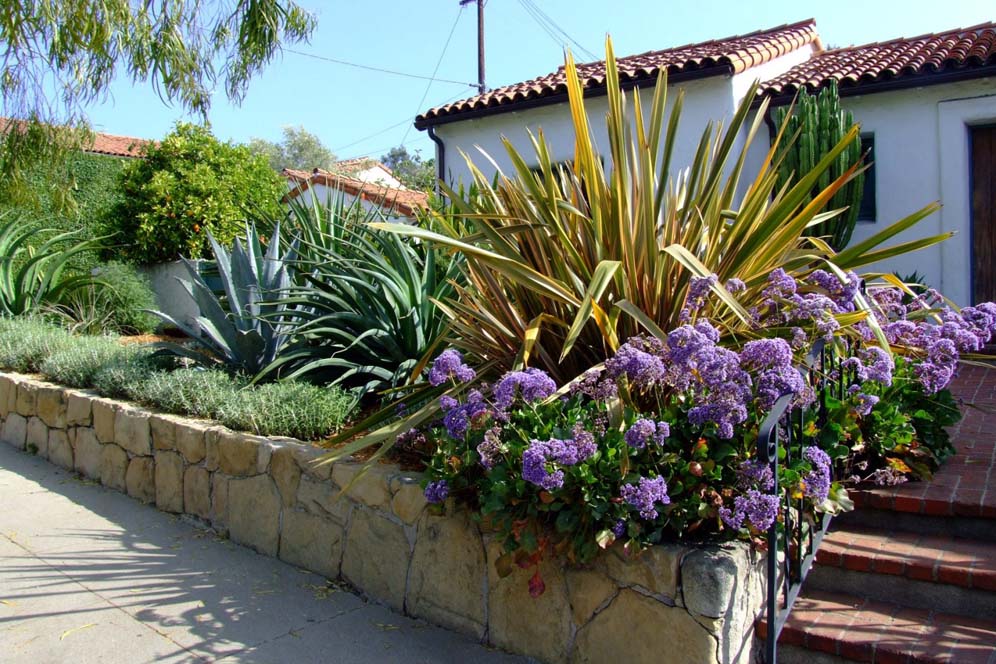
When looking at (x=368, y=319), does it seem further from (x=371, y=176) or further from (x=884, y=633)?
(x=371, y=176)

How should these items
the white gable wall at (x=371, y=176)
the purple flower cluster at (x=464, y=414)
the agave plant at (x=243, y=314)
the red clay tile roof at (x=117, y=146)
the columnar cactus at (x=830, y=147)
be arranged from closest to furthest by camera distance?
the purple flower cluster at (x=464, y=414) → the agave plant at (x=243, y=314) → the columnar cactus at (x=830, y=147) → the red clay tile roof at (x=117, y=146) → the white gable wall at (x=371, y=176)

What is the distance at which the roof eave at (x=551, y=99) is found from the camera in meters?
10.4

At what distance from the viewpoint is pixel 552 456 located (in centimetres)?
312

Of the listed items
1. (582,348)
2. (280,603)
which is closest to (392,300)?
(582,348)

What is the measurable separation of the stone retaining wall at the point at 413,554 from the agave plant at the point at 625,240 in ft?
3.18

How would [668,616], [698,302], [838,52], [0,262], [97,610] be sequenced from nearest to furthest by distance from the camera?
[668,616] → [698,302] → [97,610] → [0,262] → [838,52]

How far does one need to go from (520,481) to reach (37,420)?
17.2 ft

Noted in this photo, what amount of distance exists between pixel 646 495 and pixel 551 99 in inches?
374

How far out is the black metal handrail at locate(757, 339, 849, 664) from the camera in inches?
119

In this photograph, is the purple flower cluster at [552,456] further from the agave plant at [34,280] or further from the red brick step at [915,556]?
the agave plant at [34,280]

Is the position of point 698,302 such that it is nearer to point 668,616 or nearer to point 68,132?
→ point 668,616

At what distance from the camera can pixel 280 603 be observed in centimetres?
403

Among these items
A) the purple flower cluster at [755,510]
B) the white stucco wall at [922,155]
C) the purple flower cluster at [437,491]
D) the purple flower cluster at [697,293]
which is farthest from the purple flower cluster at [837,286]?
the white stucco wall at [922,155]

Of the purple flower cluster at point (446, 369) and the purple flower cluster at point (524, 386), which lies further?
the purple flower cluster at point (446, 369)
